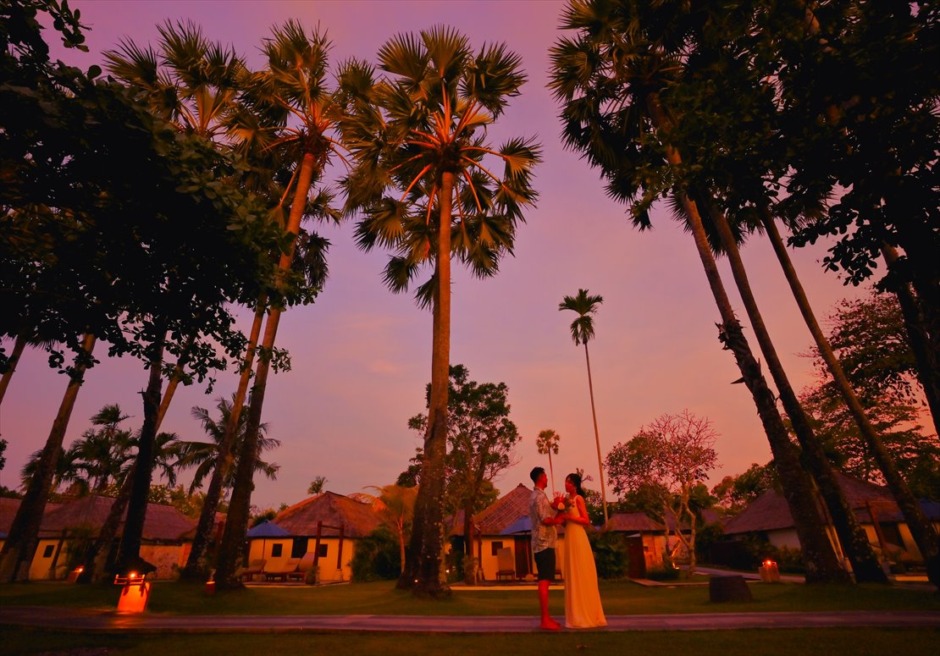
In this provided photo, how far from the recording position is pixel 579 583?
19.2ft

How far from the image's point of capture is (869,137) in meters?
4.58

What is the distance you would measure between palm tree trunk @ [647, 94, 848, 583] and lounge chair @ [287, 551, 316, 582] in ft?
86.9

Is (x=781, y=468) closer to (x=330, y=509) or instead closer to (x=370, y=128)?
(x=370, y=128)

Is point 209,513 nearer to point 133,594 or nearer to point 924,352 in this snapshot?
point 133,594

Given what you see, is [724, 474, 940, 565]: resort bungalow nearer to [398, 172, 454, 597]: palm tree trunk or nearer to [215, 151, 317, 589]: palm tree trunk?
[398, 172, 454, 597]: palm tree trunk

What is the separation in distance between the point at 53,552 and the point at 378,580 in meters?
22.9

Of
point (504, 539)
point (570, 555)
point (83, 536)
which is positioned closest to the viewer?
point (570, 555)

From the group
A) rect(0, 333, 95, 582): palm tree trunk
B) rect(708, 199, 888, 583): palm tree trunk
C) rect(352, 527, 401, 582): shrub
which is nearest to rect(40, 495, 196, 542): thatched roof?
rect(0, 333, 95, 582): palm tree trunk

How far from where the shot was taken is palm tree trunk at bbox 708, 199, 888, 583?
33.1 feet

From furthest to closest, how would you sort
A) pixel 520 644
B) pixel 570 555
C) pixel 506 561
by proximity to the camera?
pixel 506 561 → pixel 570 555 → pixel 520 644

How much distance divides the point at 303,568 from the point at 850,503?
3303cm

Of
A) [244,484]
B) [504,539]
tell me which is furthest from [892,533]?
[244,484]

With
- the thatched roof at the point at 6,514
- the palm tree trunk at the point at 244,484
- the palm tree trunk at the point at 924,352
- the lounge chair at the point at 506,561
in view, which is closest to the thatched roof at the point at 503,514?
the lounge chair at the point at 506,561

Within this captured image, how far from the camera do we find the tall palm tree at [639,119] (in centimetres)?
1021
